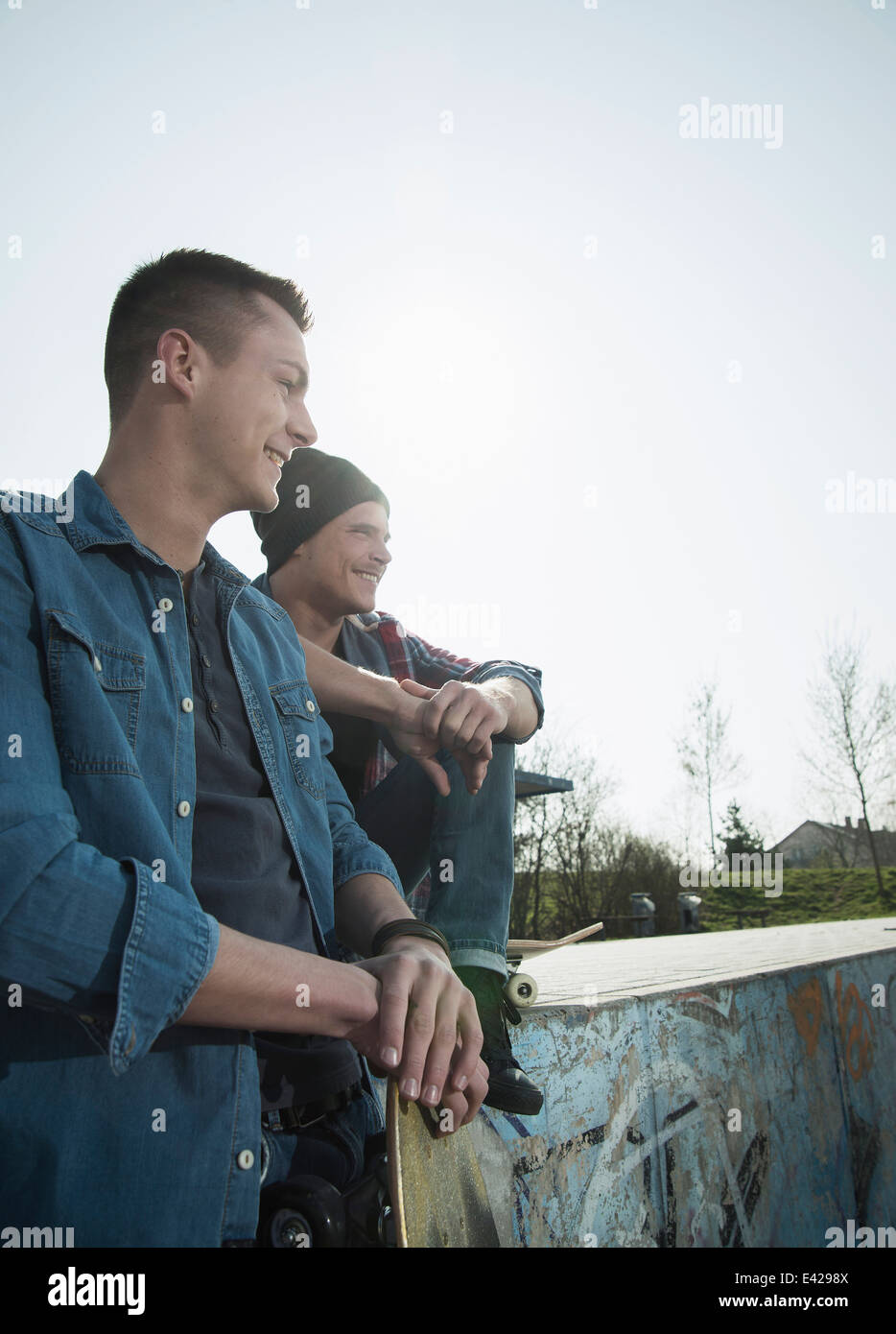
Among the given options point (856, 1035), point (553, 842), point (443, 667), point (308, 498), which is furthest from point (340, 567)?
point (553, 842)

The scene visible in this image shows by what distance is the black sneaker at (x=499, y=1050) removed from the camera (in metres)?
1.96

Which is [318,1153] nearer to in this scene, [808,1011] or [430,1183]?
[430,1183]

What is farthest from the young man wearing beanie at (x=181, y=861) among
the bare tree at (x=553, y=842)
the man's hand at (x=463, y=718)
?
the bare tree at (x=553, y=842)

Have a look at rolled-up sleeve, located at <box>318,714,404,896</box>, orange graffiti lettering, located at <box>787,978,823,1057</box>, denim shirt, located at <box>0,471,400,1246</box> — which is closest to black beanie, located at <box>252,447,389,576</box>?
rolled-up sleeve, located at <box>318,714,404,896</box>

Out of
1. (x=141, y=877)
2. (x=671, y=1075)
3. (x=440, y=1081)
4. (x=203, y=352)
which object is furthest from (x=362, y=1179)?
(x=671, y=1075)

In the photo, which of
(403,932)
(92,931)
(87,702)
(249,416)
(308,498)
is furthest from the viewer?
(308,498)

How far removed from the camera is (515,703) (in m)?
2.45

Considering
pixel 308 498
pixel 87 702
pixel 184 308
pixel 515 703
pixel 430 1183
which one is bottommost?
pixel 430 1183

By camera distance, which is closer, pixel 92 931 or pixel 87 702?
pixel 92 931

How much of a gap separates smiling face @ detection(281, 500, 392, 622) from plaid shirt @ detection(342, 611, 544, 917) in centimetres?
12

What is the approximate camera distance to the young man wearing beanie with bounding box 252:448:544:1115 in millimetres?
2158

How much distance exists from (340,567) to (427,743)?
4.13 feet

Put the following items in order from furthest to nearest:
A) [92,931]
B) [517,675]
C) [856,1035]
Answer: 1. [856,1035]
2. [517,675]
3. [92,931]

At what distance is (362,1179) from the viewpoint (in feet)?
4.36
